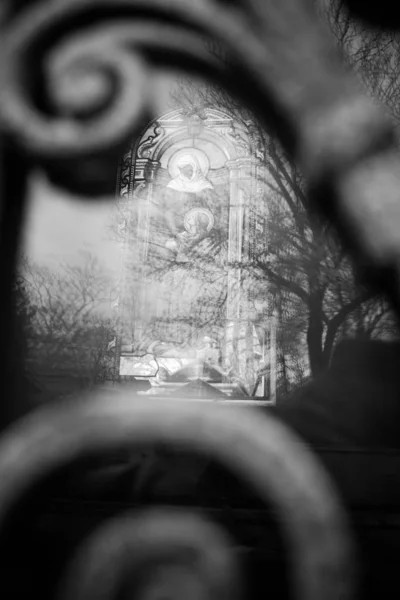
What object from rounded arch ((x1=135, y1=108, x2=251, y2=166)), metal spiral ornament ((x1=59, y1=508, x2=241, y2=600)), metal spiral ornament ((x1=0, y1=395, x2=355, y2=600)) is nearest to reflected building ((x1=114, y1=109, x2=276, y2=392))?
rounded arch ((x1=135, y1=108, x2=251, y2=166))

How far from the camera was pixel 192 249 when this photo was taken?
0.85 metres

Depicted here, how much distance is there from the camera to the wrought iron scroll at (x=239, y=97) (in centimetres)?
66

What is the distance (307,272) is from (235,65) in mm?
320

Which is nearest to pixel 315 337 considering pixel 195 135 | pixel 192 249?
pixel 192 249

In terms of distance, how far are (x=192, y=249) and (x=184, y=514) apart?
0.40m

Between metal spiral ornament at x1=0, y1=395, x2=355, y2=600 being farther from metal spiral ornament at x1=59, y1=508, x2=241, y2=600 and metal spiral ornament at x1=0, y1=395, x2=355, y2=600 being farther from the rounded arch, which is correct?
the rounded arch

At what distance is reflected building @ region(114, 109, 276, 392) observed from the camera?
0.83 metres

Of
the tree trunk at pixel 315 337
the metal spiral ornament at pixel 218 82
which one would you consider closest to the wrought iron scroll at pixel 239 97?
the metal spiral ornament at pixel 218 82

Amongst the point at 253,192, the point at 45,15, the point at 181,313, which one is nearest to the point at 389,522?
the point at 181,313

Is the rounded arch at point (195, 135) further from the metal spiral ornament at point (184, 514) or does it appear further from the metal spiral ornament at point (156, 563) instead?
the metal spiral ornament at point (156, 563)

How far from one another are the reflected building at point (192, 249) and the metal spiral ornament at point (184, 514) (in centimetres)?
12

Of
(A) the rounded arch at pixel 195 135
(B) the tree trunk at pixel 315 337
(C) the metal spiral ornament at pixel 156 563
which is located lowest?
(C) the metal spiral ornament at pixel 156 563

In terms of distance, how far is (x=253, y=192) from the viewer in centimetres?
87

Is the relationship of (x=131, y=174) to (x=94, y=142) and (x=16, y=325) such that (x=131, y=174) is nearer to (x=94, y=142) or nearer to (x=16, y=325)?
(x=94, y=142)
